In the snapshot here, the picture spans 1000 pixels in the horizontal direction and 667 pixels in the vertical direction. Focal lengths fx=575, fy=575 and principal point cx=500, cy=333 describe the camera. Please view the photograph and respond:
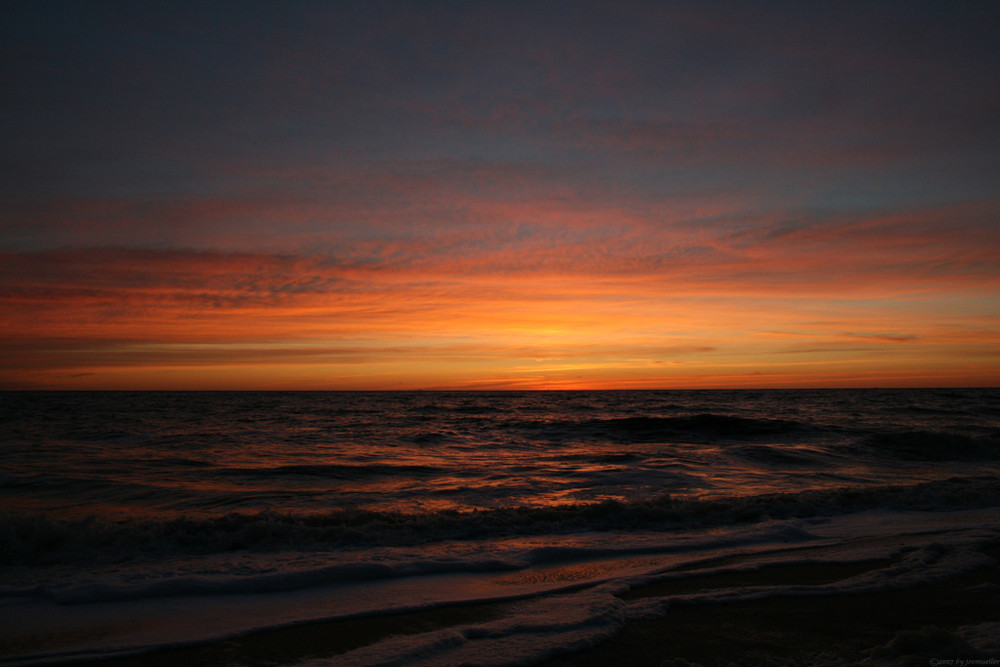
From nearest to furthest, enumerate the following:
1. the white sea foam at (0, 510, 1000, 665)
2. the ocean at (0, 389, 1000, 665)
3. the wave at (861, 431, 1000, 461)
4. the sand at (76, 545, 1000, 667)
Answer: the sand at (76, 545, 1000, 667) → the white sea foam at (0, 510, 1000, 665) → the ocean at (0, 389, 1000, 665) → the wave at (861, 431, 1000, 461)

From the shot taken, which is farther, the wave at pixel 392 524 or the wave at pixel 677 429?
the wave at pixel 677 429

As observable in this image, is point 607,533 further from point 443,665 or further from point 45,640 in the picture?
point 45,640

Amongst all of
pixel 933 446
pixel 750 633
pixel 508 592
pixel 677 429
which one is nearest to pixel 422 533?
pixel 508 592

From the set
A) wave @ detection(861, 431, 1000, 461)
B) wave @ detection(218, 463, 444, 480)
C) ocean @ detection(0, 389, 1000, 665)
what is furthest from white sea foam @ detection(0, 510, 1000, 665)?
wave @ detection(861, 431, 1000, 461)

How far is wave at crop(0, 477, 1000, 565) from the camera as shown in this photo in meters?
7.08

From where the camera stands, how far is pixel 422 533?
795 cm

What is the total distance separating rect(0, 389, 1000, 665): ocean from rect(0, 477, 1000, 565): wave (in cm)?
4

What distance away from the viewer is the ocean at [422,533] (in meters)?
4.71

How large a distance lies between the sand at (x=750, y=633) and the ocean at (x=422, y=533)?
0.54ft

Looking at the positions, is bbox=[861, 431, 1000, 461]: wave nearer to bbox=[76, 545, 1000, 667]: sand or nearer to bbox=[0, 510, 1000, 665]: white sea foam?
bbox=[0, 510, 1000, 665]: white sea foam

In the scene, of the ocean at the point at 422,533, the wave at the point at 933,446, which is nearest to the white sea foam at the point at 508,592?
the ocean at the point at 422,533

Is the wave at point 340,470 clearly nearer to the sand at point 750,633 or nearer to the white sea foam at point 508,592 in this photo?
the white sea foam at point 508,592

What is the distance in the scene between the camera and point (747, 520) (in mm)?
8820

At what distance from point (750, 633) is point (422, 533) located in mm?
4666
